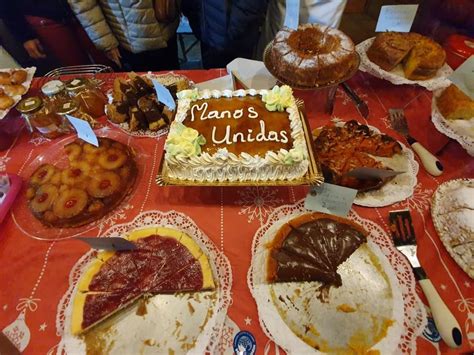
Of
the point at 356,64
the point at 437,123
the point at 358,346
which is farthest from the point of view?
the point at 356,64

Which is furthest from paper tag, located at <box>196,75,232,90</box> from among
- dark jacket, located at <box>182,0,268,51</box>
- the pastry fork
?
the pastry fork

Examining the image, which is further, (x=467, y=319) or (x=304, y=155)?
(x=304, y=155)

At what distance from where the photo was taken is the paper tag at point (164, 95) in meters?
1.73

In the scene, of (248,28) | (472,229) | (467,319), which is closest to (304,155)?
(472,229)

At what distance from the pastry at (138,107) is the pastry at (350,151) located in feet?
3.09

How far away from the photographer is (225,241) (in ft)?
4.53

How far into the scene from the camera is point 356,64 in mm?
1866

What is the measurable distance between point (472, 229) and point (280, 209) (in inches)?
32.3

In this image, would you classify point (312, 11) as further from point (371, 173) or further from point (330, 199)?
point (330, 199)

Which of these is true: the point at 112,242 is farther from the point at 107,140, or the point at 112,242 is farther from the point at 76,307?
the point at 107,140

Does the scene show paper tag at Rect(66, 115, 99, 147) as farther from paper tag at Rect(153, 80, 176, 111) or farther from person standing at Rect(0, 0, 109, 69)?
person standing at Rect(0, 0, 109, 69)

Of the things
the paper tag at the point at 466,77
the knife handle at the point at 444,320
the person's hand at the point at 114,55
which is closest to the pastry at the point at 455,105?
the paper tag at the point at 466,77

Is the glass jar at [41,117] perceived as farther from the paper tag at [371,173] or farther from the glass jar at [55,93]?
the paper tag at [371,173]

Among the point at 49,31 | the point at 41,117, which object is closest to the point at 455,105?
the point at 41,117
